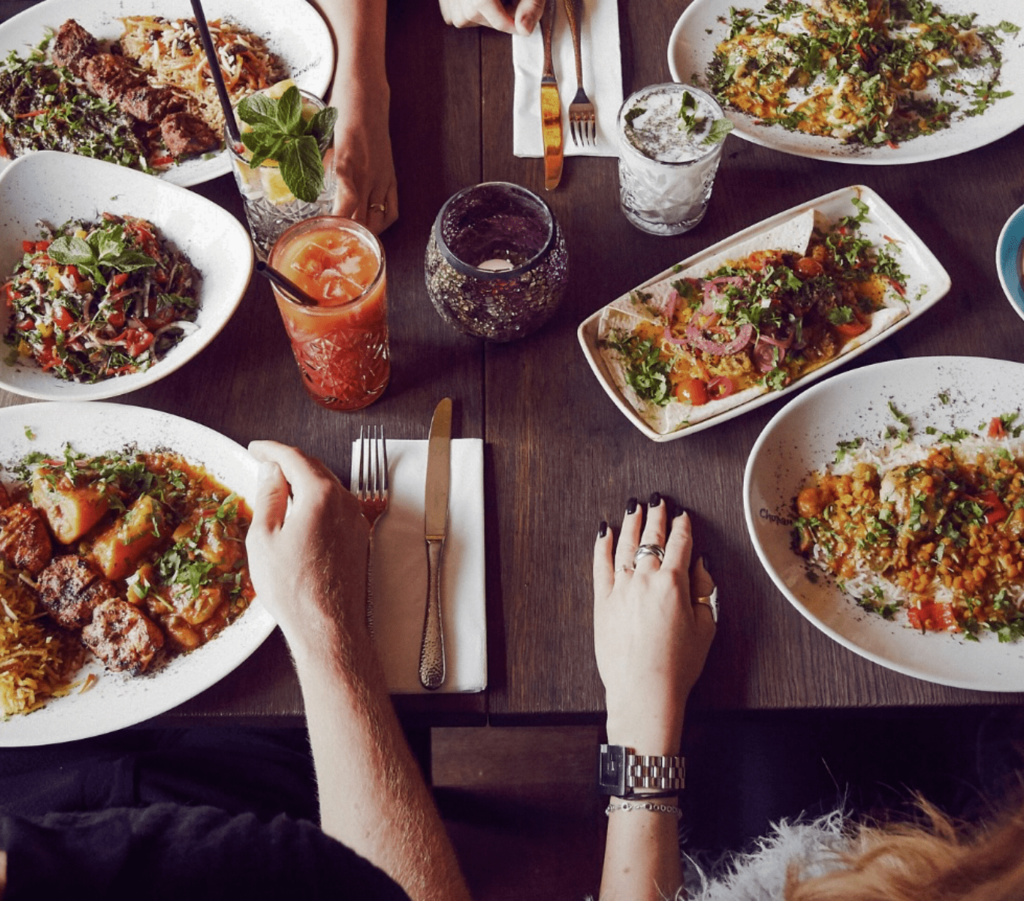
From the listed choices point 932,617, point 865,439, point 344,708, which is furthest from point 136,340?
point 932,617

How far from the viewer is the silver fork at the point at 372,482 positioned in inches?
54.5

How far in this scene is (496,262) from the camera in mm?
1495

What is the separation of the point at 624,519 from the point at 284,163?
2.58 feet

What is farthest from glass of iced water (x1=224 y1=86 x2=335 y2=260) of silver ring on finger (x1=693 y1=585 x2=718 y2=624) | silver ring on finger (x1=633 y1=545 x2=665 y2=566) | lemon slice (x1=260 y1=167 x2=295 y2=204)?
silver ring on finger (x1=693 y1=585 x2=718 y2=624)

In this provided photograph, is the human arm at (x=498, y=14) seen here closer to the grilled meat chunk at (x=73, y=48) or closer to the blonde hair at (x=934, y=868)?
the grilled meat chunk at (x=73, y=48)

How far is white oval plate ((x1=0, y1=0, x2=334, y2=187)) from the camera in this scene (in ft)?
5.69

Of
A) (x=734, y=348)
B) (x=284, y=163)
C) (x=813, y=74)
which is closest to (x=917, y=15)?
(x=813, y=74)

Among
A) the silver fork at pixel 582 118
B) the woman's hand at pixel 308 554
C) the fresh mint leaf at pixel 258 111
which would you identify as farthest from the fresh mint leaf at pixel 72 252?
the silver fork at pixel 582 118

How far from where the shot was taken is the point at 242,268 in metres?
1.48

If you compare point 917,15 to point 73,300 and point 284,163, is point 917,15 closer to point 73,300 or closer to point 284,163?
point 284,163

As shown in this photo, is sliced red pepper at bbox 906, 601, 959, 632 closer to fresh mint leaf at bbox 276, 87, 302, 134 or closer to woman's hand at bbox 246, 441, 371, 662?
woman's hand at bbox 246, 441, 371, 662

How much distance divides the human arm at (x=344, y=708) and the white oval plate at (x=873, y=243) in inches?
20.5

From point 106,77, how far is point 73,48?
11 cm

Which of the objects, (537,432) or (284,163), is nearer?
(284,163)
